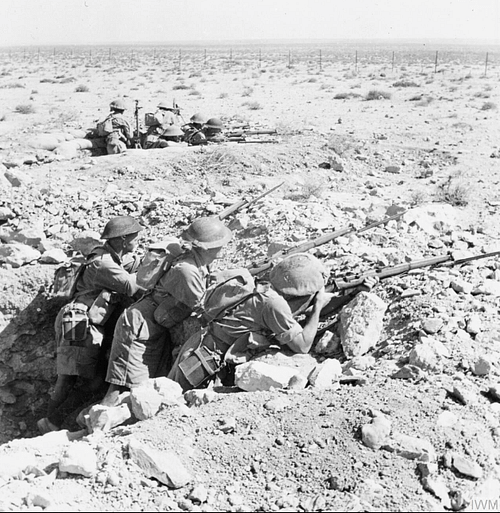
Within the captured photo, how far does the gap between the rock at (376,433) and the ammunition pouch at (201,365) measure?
1541 millimetres

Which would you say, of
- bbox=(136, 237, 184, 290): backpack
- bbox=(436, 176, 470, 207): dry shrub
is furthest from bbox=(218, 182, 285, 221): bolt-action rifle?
bbox=(436, 176, 470, 207): dry shrub

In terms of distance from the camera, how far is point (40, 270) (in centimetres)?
670

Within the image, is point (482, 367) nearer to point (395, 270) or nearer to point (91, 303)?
point (395, 270)

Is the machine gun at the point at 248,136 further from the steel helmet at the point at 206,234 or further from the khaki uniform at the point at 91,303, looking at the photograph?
the steel helmet at the point at 206,234

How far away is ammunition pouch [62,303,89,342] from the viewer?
5727 mm

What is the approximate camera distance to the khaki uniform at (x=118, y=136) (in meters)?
12.2

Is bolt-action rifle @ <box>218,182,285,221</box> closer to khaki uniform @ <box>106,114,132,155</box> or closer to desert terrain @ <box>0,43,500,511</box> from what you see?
desert terrain @ <box>0,43,500,511</box>

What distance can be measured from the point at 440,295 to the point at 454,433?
1.68 m

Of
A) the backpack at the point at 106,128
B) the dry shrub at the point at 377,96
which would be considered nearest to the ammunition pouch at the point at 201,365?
the backpack at the point at 106,128

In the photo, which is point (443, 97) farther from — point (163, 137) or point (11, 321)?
point (11, 321)

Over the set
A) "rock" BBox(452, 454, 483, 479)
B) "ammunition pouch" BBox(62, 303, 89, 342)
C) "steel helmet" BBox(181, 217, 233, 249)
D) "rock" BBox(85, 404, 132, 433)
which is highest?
"steel helmet" BBox(181, 217, 233, 249)

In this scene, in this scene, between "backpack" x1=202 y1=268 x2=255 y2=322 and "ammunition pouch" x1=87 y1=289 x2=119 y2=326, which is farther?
"ammunition pouch" x1=87 y1=289 x2=119 y2=326

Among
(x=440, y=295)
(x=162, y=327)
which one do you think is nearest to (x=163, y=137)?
(x=162, y=327)

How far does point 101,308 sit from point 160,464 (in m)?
2.69
